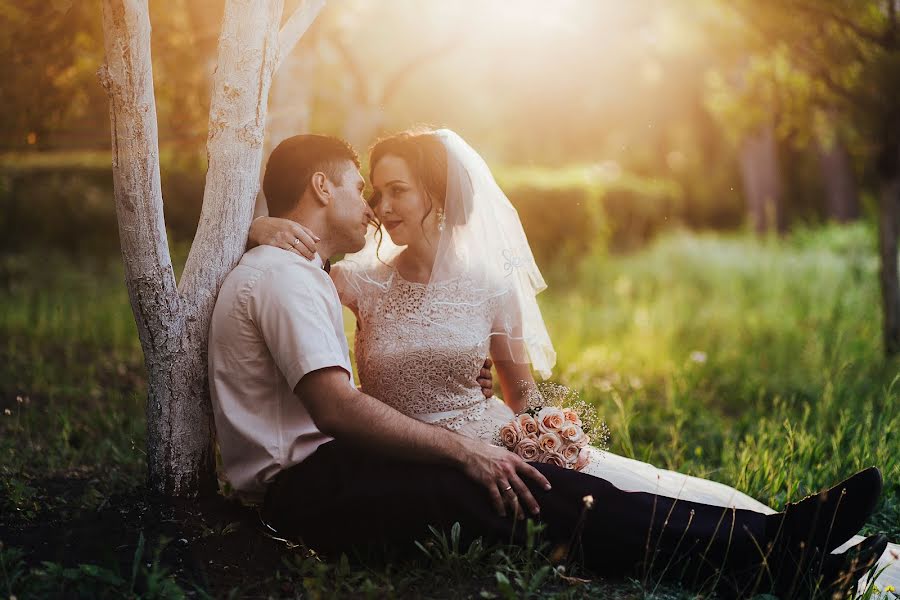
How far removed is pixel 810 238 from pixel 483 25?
28.8 ft

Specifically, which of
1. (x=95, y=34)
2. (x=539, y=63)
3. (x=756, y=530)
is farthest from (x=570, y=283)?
(x=539, y=63)

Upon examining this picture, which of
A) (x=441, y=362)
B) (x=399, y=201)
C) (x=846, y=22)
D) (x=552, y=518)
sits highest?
(x=846, y=22)

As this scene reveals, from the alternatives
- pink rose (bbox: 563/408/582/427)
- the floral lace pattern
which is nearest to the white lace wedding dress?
the floral lace pattern

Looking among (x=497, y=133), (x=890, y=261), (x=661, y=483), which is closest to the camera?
(x=661, y=483)

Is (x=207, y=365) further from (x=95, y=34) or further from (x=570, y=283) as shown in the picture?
(x=570, y=283)

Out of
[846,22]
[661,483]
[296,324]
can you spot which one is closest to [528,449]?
[661,483]

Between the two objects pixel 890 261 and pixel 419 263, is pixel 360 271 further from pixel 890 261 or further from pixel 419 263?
pixel 890 261

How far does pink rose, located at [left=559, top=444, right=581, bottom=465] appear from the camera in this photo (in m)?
3.04

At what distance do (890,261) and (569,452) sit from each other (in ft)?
15.8

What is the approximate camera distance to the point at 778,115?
23.6ft

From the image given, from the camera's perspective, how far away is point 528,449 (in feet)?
10.00

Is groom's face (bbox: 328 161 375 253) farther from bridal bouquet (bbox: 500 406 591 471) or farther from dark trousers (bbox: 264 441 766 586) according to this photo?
bridal bouquet (bbox: 500 406 591 471)

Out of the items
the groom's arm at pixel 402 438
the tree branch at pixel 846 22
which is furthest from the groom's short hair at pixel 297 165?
the tree branch at pixel 846 22

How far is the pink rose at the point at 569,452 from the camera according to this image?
3039 millimetres
